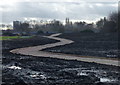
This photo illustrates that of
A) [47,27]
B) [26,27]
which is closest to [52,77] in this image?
[26,27]

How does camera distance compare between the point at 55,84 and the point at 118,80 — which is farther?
the point at 118,80

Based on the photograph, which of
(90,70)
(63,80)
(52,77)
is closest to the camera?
(63,80)

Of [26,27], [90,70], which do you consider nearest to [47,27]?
[26,27]

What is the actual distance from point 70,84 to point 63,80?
95 centimetres

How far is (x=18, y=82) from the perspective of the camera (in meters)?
11.3

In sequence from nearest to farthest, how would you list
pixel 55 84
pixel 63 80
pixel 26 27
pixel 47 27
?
Answer: pixel 55 84 → pixel 63 80 → pixel 26 27 → pixel 47 27

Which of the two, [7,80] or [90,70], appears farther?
[90,70]

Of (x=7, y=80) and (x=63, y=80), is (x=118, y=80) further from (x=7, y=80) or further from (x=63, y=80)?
(x=7, y=80)

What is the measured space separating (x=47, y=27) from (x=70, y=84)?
5196 inches

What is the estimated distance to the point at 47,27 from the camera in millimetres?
142625

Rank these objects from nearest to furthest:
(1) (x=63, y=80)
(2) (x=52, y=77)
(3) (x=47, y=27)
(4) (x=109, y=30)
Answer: (1) (x=63, y=80)
(2) (x=52, y=77)
(4) (x=109, y=30)
(3) (x=47, y=27)

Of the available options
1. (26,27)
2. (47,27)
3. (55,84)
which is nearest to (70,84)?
(55,84)

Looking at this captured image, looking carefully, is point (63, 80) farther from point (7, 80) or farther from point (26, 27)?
A: point (26, 27)

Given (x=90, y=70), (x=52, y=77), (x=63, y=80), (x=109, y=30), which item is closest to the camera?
(x=63, y=80)
